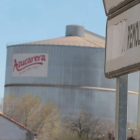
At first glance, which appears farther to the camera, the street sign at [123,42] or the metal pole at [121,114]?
the metal pole at [121,114]

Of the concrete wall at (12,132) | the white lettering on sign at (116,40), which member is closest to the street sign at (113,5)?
the white lettering on sign at (116,40)

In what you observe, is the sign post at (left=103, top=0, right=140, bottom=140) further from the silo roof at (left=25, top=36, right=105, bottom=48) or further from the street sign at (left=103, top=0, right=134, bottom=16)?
the silo roof at (left=25, top=36, right=105, bottom=48)

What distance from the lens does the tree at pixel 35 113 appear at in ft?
153

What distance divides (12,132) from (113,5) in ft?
78.5

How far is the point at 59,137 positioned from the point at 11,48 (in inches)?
526

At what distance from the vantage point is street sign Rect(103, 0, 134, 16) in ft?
24.1

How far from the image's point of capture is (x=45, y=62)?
49219 mm

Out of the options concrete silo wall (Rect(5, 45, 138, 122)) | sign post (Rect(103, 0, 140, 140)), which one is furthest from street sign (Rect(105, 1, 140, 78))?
concrete silo wall (Rect(5, 45, 138, 122))

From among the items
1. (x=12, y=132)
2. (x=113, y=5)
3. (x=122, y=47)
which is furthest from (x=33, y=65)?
(x=122, y=47)

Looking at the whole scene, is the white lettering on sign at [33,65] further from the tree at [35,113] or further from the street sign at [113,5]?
the street sign at [113,5]

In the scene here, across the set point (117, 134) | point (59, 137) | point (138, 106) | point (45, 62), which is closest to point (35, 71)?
point (45, 62)

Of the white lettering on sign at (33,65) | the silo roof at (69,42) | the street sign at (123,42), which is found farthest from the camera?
the silo roof at (69,42)

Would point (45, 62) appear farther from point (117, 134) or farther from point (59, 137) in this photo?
point (117, 134)

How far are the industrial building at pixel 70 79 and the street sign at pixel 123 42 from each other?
135ft
